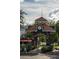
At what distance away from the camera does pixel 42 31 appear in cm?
148

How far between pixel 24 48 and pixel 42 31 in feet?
0.51
